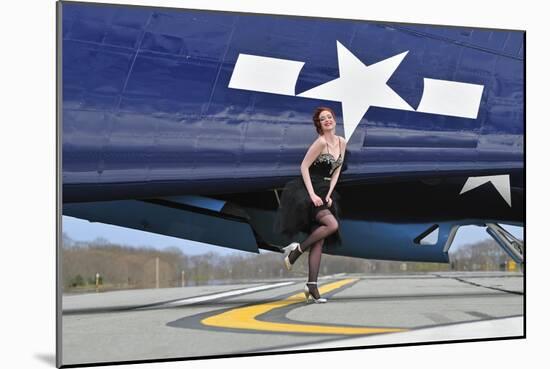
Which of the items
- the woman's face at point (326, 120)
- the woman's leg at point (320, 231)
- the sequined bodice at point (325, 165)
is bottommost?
the woman's leg at point (320, 231)

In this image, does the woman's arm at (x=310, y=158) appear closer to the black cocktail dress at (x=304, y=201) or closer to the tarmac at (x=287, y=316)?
the black cocktail dress at (x=304, y=201)

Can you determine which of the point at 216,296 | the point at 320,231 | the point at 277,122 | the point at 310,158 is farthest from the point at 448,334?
the point at 277,122

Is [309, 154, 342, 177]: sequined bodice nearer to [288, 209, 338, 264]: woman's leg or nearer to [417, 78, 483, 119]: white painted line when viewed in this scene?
[288, 209, 338, 264]: woman's leg

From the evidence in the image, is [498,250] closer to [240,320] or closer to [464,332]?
[464,332]

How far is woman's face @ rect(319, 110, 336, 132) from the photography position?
8.83 metres

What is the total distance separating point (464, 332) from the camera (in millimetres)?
9141

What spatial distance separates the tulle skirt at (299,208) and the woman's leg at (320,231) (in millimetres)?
35

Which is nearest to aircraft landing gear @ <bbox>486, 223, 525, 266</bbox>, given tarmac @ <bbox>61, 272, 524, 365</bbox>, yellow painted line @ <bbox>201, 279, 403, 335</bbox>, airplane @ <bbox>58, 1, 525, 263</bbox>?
airplane @ <bbox>58, 1, 525, 263</bbox>

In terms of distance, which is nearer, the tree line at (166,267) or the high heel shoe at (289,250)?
the tree line at (166,267)

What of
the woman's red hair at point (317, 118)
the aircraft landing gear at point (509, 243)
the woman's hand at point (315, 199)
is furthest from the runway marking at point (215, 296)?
the aircraft landing gear at point (509, 243)

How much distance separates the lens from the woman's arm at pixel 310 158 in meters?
8.79

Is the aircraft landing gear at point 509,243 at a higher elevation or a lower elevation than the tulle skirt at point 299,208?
lower

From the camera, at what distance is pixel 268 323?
859 cm

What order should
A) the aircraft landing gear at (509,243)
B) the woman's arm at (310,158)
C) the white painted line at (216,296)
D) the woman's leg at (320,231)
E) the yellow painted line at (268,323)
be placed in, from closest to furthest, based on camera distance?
the yellow painted line at (268,323) → the white painted line at (216,296) → the woman's arm at (310,158) → the woman's leg at (320,231) → the aircraft landing gear at (509,243)
